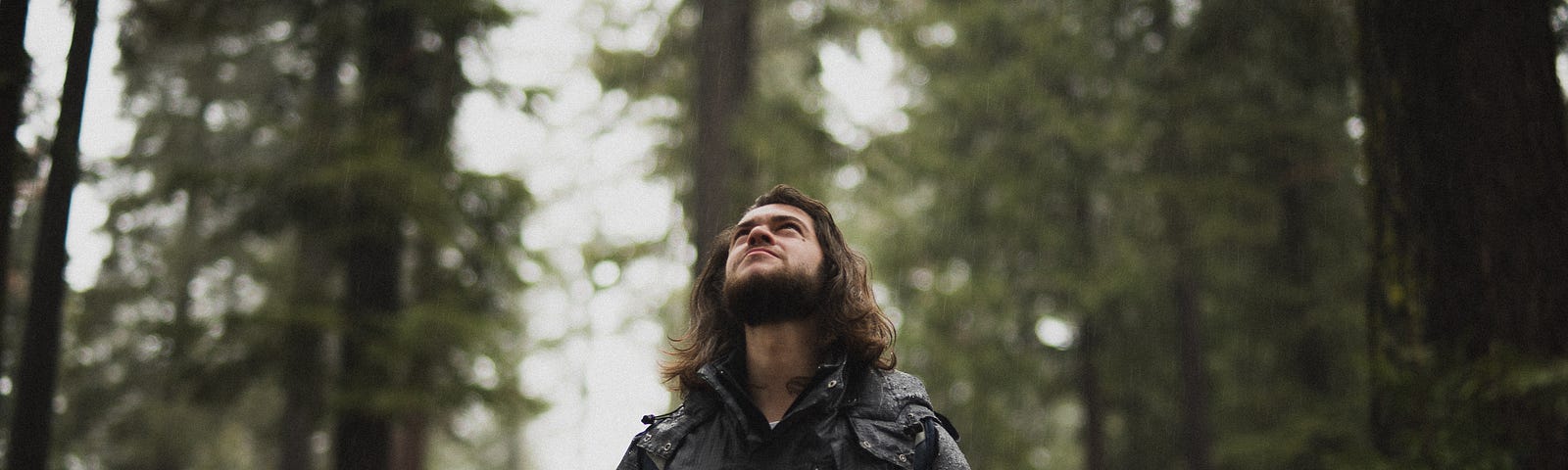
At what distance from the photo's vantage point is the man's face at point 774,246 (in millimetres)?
3602

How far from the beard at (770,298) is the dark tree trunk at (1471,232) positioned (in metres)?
4.10

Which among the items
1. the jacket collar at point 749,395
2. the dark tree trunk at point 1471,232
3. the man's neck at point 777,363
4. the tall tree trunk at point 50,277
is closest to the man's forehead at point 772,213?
the man's neck at point 777,363

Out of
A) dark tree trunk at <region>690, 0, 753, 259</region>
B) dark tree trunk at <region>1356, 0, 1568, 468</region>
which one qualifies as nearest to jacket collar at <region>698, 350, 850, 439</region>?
dark tree trunk at <region>1356, 0, 1568, 468</region>

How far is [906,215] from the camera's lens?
18.8 meters

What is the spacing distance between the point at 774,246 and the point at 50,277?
149 inches

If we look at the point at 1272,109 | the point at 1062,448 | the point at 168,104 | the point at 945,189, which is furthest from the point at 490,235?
the point at 1062,448

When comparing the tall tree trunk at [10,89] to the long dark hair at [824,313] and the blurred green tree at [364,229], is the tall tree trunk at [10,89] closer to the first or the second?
the blurred green tree at [364,229]


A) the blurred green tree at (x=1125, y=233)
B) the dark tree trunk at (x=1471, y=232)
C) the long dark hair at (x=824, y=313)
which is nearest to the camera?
the long dark hair at (x=824, y=313)

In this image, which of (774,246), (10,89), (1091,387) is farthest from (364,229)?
(1091,387)

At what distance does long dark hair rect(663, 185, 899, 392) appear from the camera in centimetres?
365

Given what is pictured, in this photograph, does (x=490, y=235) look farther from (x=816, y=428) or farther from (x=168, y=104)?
(x=168, y=104)

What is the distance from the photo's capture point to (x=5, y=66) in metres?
4.70

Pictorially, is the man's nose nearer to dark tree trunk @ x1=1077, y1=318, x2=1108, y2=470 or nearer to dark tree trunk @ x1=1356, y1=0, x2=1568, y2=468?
dark tree trunk @ x1=1356, y1=0, x2=1568, y2=468

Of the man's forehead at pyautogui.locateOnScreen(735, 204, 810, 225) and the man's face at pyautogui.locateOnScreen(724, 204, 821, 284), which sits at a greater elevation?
the man's forehead at pyautogui.locateOnScreen(735, 204, 810, 225)
